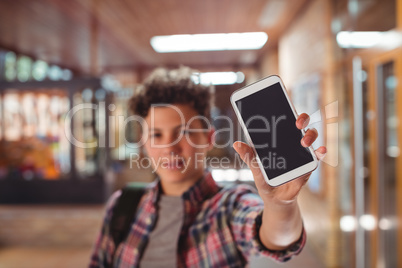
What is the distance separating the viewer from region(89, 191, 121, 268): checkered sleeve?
0.73m

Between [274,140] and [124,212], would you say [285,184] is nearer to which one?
[274,140]

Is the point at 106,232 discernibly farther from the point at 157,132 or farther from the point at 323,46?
the point at 323,46

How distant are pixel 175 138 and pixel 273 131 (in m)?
0.18

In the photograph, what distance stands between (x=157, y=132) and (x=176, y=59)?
9.2 inches

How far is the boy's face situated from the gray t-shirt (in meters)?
0.15

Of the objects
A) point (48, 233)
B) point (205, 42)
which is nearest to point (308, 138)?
point (205, 42)

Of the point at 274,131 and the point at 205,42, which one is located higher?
the point at 205,42

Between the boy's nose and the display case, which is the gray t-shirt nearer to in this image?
the boy's nose

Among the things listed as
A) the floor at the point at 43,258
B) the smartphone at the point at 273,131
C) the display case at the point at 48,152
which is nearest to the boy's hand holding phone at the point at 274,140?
the smartphone at the point at 273,131

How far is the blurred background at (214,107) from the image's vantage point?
0.59 metres

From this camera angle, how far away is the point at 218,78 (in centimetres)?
53

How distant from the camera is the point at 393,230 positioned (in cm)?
203

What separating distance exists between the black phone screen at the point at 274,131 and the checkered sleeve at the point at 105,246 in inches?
18.5

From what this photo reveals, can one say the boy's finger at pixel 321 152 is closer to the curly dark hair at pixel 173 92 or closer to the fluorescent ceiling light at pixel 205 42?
the curly dark hair at pixel 173 92
